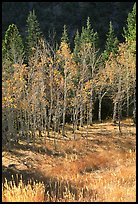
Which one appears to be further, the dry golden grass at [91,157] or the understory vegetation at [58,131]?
the understory vegetation at [58,131]

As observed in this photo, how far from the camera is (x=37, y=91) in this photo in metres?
29.4

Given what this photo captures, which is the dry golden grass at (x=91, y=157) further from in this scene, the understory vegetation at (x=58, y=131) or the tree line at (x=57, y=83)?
the tree line at (x=57, y=83)

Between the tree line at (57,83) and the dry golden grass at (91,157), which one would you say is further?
the tree line at (57,83)

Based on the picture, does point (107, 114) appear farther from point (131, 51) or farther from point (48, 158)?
point (48, 158)

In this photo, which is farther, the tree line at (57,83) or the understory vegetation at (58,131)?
the tree line at (57,83)

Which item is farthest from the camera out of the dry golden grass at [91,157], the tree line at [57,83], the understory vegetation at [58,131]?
the tree line at [57,83]

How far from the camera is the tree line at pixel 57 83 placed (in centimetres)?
2973

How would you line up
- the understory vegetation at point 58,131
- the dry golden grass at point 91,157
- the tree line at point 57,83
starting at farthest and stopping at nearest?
the tree line at point 57,83 → the understory vegetation at point 58,131 → the dry golden grass at point 91,157

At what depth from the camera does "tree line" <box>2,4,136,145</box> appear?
29734 mm

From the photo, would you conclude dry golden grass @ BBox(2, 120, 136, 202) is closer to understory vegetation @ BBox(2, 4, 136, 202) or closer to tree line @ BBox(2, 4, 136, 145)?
understory vegetation @ BBox(2, 4, 136, 202)

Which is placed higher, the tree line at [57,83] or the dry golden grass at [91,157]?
the tree line at [57,83]

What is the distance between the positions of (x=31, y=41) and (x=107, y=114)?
18066 mm

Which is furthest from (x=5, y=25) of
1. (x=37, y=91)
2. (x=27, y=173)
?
(x=27, y=173)

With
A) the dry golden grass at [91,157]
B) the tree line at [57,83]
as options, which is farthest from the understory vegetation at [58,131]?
the tree line at [57,83]
